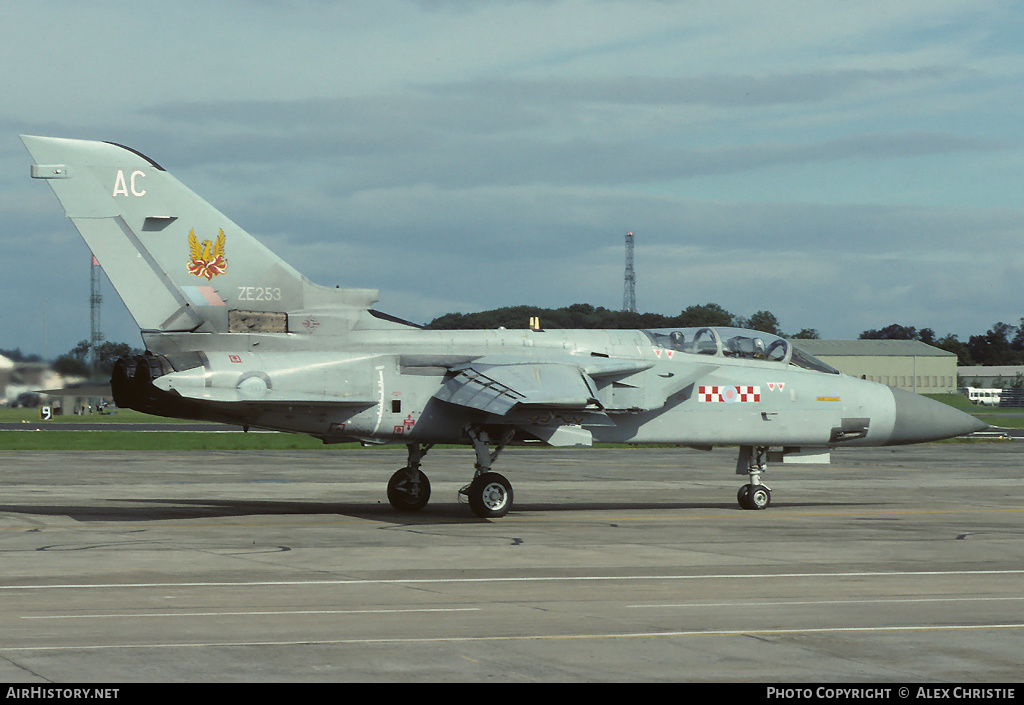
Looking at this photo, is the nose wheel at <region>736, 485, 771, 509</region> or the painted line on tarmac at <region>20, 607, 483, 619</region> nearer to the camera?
the painted line on tarmac at <region>20, 607, 483, 619</region>

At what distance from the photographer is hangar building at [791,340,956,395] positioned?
129350 millimetres

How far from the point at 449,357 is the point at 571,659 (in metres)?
11.8

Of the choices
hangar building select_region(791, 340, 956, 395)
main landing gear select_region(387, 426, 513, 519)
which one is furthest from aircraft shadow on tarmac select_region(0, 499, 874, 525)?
hangar building select_region(791, 340, 956, 395)

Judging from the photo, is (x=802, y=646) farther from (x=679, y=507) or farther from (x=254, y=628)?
(x=679, y=507)

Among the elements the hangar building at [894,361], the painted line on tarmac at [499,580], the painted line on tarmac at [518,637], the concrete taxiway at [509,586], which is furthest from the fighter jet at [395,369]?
the hangar building at [894,361]

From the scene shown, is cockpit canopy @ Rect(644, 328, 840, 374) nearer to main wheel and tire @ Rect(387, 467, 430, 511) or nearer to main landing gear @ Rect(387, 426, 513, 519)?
main landing gear @ Rect(387, 426, 513, 519)

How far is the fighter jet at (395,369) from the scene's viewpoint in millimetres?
18797

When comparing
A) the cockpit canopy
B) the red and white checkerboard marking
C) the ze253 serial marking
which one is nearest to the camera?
the ze253 serial marking

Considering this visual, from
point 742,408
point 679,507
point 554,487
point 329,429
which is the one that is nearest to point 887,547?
point 742,408

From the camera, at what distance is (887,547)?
16953 mm

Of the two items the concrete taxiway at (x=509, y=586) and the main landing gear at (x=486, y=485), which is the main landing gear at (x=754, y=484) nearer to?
the concrete taxiway at (x=509, y=586)

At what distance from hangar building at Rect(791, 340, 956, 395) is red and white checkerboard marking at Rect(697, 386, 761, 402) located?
107872mm

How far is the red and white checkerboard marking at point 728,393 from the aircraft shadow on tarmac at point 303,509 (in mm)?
2299

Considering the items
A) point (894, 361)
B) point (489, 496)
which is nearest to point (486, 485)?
point (489, 496)
